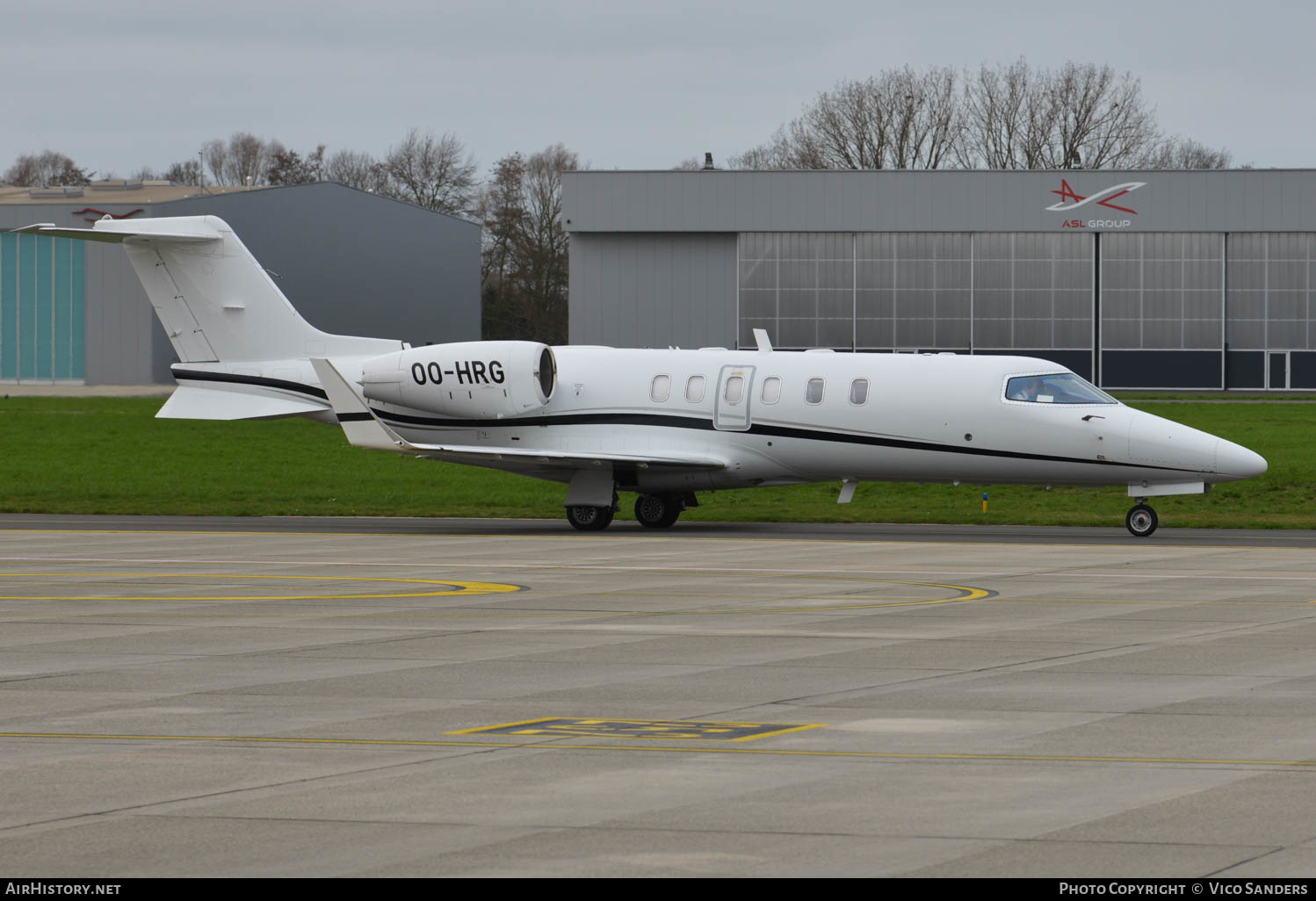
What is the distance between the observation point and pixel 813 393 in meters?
29.6

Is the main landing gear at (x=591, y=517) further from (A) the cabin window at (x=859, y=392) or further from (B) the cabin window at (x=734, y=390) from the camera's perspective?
(A) the cabin window at (x=859, y=392)

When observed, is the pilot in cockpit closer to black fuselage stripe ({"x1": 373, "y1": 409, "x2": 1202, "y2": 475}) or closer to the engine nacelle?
black fuselage stripe ({"x1": 373, "y1": 409, "x2": 1202, "y2": 475})

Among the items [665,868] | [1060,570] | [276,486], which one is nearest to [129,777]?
[665,868]

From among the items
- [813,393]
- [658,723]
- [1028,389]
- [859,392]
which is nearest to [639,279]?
[813,393]

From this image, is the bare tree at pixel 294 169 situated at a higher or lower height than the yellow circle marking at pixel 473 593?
higher

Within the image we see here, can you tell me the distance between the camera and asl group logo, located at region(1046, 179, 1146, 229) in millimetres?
78250

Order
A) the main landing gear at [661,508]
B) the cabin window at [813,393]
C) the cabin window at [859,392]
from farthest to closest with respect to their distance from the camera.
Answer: the main landing gear at [661,508], the cabin window at [813,393], the cabin window at [859,392]

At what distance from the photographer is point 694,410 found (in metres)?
30.2

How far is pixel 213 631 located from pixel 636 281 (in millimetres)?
63590

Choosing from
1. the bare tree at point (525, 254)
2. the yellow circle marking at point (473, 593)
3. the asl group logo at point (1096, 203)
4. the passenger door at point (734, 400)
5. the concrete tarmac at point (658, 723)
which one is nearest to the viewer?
the concrete tarmac at point (658, 723)

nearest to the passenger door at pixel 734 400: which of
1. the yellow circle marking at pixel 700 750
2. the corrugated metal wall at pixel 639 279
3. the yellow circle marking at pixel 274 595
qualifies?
the yellow circle marking at pixel 274 595

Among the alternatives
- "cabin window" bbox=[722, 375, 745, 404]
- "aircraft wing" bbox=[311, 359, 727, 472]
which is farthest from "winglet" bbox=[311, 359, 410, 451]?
"cabin window" bbox=[722, 375, 745, 404]

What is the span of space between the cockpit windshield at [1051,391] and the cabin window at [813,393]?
116 inches

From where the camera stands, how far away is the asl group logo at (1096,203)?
257 ft
